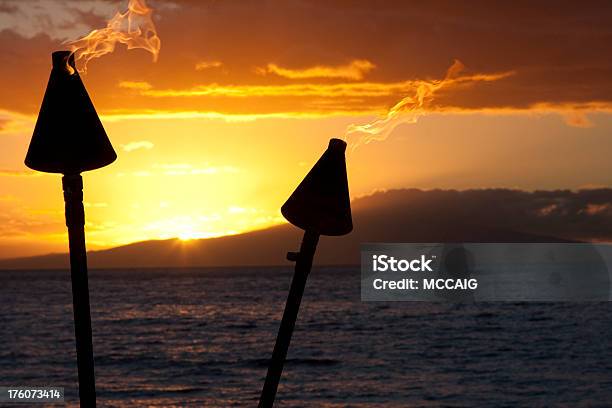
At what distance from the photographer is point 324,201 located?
288 cm

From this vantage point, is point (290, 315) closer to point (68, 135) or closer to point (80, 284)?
point (80, 284)

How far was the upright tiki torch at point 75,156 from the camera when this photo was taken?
2760 mm

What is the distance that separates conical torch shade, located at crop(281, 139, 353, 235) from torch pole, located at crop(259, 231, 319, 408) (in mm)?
48

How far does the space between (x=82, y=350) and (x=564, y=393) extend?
32.6 m

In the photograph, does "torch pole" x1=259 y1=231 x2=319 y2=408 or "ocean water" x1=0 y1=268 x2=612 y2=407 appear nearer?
"torch pole" x1=259 y1=231 x2=319 y2=408

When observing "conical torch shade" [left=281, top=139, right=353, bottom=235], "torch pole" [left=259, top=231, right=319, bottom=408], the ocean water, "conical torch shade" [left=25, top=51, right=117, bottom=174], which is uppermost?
"conical torch shade" [left=25, top=51, right=117, bottom=174]

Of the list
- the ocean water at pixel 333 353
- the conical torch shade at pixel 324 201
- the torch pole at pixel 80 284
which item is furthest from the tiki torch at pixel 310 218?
the ocean water at pixel 333 353

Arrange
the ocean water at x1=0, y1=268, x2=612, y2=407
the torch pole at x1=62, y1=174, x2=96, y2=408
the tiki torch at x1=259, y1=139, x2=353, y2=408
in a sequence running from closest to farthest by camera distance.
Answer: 1. the torch pole at x1=62, y1=174, x2=96, y2=408
2. the tiki torch at x1=259, y1=139, x2=353, y2=408
3. the ocean water at x1=0, y1=268, x2=612, y2=407

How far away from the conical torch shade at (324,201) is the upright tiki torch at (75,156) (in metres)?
0.58

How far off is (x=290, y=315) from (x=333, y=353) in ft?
144

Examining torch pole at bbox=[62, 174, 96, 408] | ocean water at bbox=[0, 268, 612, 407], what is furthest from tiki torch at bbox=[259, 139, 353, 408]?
ocean water at bbox=[0, 268, 612, 407]

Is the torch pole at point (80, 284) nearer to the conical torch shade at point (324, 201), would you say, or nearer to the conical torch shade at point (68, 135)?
the conical torch shade at point (68, 135)

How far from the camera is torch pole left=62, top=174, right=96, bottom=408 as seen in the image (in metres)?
2.74

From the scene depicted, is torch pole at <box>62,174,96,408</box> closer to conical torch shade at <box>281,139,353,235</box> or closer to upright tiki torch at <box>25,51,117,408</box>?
upright tiki torch at <box>25,51,117,408</box>
